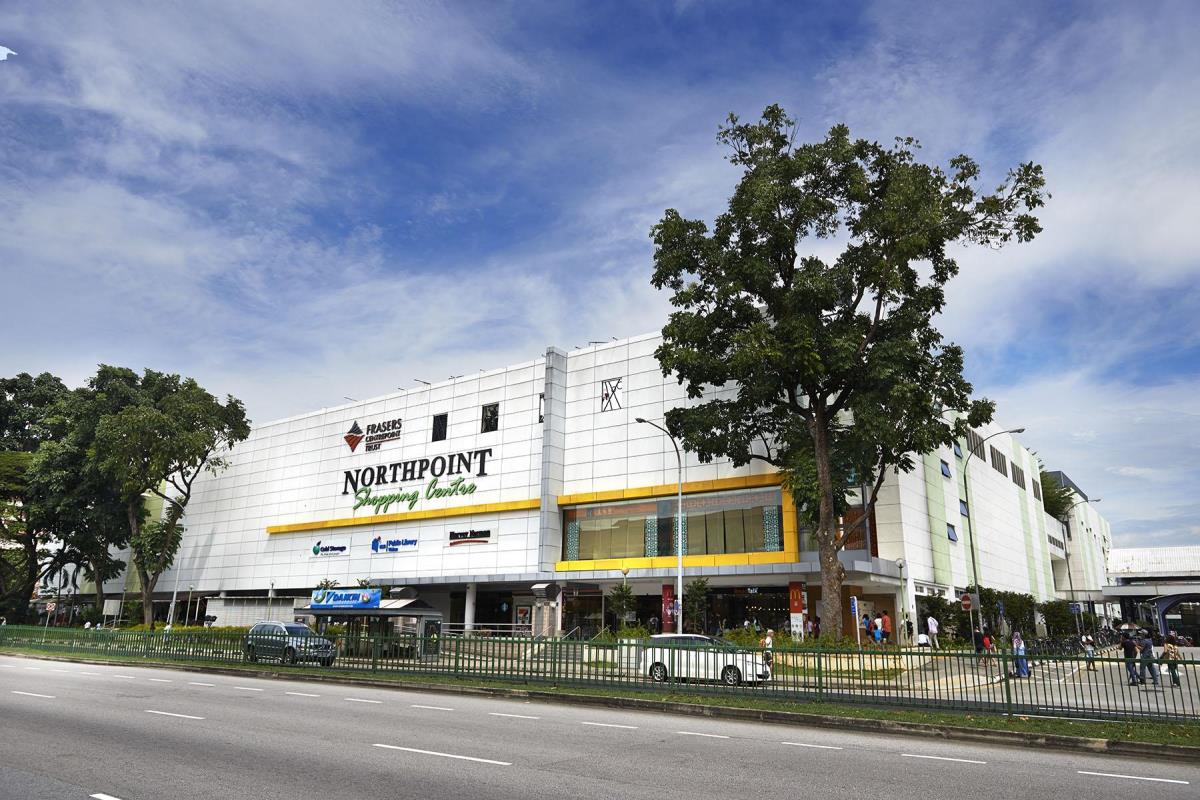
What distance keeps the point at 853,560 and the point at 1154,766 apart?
78.1 ft

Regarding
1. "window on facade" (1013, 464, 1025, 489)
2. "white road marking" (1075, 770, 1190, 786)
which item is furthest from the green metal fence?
"window on facade" (1013, 464, 1025, 489)

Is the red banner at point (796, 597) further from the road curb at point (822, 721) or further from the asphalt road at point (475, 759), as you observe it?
the asphalt road at point (475, 759)

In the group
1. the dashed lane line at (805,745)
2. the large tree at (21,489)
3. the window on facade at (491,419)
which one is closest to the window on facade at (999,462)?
the window on facade at (491,419)

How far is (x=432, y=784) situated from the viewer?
8.27m

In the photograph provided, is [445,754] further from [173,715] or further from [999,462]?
[999,462]

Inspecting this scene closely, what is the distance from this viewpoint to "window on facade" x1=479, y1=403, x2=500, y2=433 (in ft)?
161

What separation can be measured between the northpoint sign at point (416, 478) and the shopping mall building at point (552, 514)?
12cm

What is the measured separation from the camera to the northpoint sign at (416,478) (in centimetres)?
4903

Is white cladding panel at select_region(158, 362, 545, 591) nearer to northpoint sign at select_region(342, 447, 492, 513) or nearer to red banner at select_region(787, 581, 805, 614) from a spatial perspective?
northpoint sign at select_region(342, 447, 492, 513)

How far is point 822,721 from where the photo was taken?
49.7 feet

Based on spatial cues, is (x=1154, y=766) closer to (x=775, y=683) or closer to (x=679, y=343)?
(x=775, y=683)

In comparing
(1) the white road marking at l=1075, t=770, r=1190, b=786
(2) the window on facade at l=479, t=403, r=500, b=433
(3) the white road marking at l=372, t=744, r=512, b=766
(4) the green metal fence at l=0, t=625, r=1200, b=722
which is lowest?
(1) the white road marking at l=1075, t=770, r=1190, b=786

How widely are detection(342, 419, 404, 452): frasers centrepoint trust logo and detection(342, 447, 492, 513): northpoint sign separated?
5.53ft

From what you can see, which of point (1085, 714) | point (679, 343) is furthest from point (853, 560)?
point (1085, 714)
